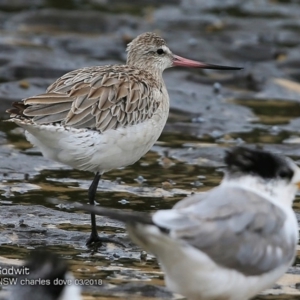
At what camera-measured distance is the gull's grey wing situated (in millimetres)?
5711

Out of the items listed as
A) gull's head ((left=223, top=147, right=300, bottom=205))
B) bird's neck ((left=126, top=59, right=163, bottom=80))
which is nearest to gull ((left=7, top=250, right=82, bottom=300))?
gull's head ((left=223, top=147, right=300, bottom=205))

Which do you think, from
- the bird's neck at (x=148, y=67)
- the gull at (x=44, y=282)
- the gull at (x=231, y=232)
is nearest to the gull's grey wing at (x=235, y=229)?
the gull at (x=231, y=232)

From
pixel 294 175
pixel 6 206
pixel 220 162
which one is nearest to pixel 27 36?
pixel 220 162

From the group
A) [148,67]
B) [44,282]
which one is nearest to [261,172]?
[44,282]

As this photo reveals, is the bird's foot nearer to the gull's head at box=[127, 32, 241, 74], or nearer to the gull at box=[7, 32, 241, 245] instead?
the gull at box=[7, 32, 241, 245]

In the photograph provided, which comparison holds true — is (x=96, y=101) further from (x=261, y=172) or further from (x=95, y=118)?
(x=261, y=172)

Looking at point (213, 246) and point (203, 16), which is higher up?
point (203, 16)

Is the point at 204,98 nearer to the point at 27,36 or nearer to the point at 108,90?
the point at 27,36

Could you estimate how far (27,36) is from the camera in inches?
635

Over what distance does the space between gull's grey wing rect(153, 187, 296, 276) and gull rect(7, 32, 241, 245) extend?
2145mm

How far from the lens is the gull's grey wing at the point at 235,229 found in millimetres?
5711

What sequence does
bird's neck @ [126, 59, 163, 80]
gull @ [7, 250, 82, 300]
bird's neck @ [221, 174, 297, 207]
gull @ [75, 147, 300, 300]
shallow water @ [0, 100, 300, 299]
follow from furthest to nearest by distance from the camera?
bird's neck @ [126, 59, 163, 80], shallow water @ [0, 100, 300, 299], bird's neck @ [221, 174, 297, 207], gull @ [75, 147, 300, 300], gull @ [7, 250, 82, 300]

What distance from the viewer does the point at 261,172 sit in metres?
6.31

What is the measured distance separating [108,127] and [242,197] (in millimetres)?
2420
